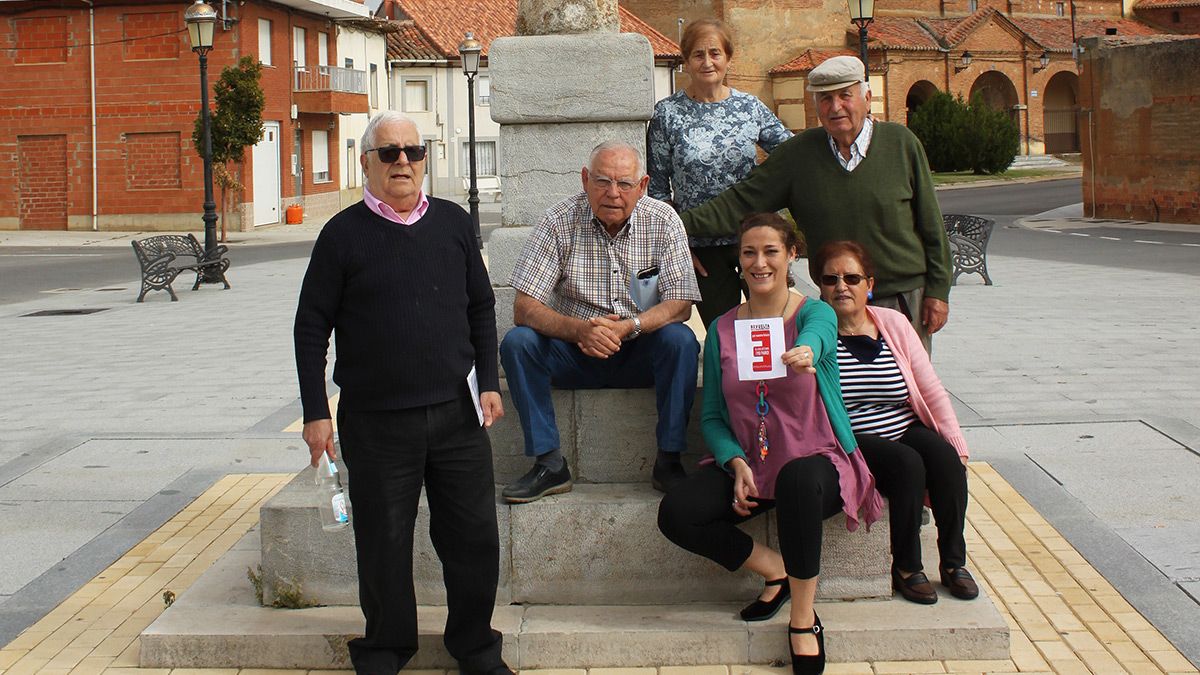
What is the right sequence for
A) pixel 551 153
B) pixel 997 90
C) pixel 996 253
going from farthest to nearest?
pixel 997 90 < pixel 996 253 < pixel 551 153

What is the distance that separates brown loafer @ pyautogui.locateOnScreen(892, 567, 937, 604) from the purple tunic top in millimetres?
368

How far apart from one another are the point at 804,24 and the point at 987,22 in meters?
8.53

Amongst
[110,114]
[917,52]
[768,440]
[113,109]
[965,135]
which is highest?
[917,52]

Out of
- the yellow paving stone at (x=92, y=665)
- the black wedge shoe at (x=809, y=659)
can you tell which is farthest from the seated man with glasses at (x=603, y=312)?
the yellow paving stone at (x=92, y=665)

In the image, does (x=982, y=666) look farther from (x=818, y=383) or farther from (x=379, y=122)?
(x=379, y=122)

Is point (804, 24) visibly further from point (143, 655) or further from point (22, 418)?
point (143, 655)

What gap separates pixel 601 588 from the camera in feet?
16.9

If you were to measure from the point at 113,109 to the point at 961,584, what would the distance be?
35635mm

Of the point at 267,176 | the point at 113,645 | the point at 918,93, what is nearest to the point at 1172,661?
the point at 113,645

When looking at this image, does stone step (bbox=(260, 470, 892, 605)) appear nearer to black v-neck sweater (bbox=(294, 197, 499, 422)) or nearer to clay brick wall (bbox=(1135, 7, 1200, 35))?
black v-neck sweater (bbox=(294, 197, 499, 422))

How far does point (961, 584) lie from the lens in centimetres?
502

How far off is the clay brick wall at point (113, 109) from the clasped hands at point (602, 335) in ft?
109

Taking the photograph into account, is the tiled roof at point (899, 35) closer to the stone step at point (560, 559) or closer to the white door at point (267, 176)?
the white door at point (267, 176)

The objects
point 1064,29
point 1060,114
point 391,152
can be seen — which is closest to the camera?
point 391,152
